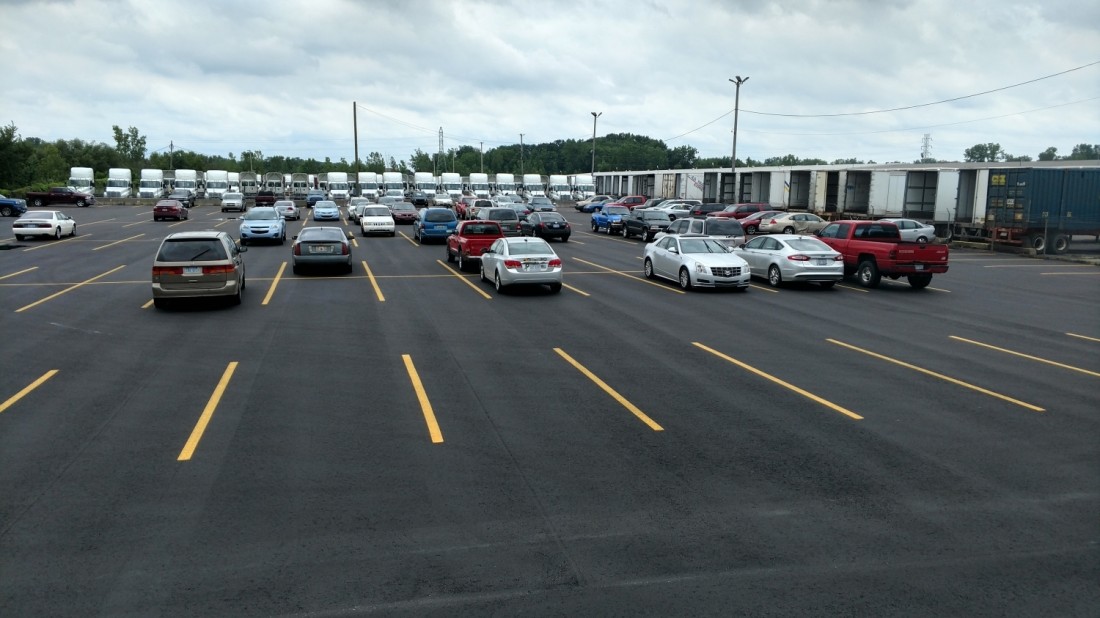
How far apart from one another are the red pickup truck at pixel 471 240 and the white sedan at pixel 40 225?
71.5 ft

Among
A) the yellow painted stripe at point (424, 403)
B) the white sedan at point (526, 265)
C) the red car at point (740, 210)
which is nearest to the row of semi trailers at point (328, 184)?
the red car at point (740, 210)

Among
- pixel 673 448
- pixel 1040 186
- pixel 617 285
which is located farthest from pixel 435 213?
pixel 673 448

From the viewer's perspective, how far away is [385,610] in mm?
5348

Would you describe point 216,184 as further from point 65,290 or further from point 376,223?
point 65,290

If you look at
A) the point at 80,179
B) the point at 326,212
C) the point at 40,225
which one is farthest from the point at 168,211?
the point at 80,179

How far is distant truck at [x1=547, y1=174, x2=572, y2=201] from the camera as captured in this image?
92.5 m

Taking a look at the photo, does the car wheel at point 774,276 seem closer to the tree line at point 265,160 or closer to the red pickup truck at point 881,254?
the red pickup truck at point 881,254

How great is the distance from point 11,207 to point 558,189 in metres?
54.0

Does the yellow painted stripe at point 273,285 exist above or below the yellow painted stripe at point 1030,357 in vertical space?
below

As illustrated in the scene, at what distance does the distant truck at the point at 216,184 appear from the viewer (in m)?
84.1

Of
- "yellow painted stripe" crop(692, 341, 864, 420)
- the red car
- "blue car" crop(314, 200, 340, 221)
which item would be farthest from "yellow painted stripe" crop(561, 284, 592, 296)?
"blue car" crop(314, 200, 340, 221)

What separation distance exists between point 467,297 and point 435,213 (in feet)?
56.2

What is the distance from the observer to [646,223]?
139 feet

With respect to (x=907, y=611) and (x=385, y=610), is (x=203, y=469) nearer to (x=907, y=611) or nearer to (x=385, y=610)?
(x=385, y=610)
